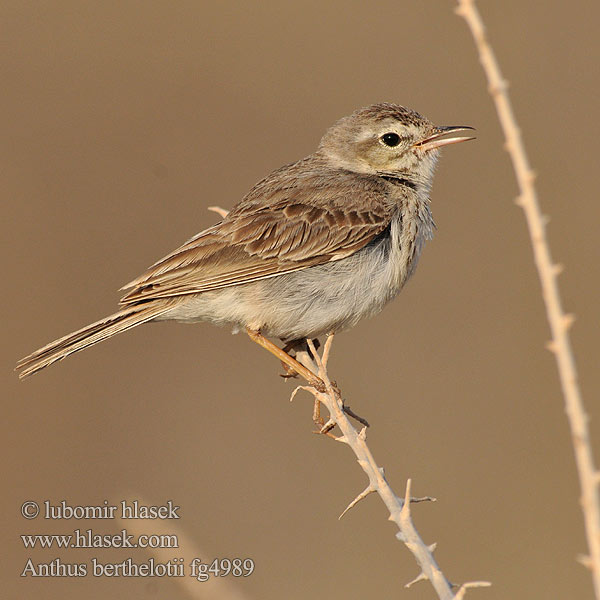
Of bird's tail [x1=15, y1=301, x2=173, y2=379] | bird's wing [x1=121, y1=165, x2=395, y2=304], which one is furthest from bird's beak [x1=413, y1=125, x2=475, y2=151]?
bird's tail [x1=15, y1=301, x2=173, y2=379]

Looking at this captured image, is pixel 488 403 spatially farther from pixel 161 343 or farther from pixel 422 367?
pixel 161 343

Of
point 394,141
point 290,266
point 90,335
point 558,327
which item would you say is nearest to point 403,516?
point 558,327

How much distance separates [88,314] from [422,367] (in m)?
3.52

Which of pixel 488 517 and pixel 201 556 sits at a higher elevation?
pixel 488 517

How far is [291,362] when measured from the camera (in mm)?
5086

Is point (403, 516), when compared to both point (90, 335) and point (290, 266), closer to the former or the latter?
point (90, 335)

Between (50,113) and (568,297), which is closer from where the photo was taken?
(568,297)

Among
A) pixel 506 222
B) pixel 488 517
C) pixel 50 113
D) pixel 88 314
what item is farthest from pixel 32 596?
pixel 506 222

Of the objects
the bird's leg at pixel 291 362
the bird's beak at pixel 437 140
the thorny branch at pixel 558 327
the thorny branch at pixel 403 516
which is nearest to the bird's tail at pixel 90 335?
the bird's leg at pixel 291 362

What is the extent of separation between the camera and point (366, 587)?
8.18 metres

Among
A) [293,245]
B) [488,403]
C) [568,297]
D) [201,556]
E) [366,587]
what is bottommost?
[201,556]

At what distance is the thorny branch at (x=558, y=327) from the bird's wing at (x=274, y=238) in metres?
3.29

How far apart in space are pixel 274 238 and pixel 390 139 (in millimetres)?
1220

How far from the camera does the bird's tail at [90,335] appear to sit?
4648 millimetres
